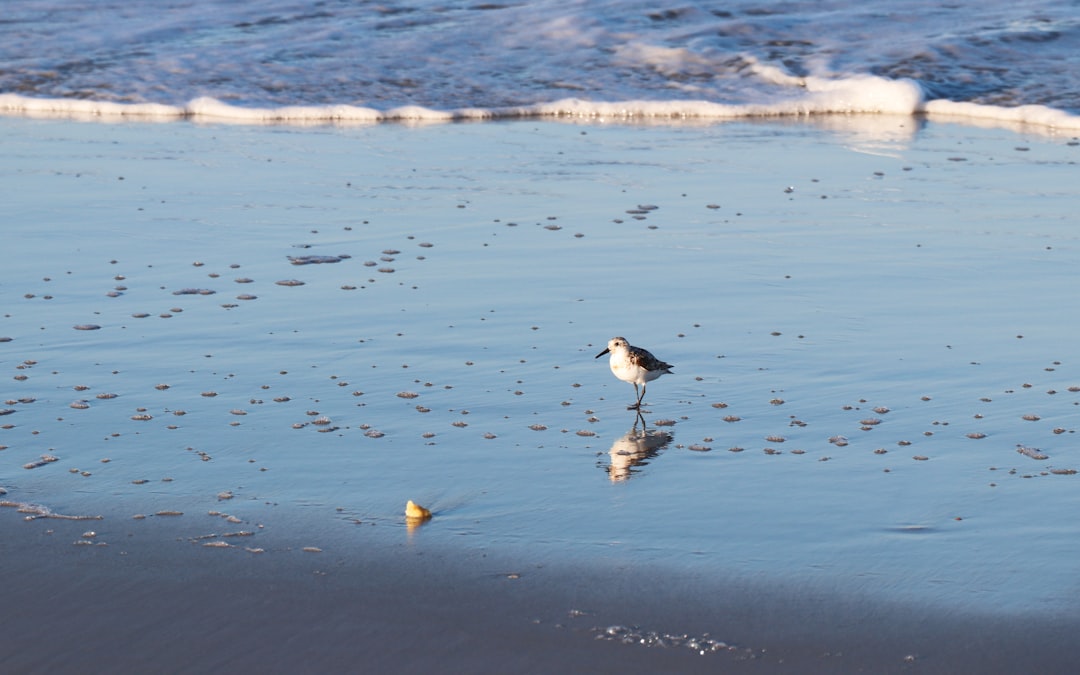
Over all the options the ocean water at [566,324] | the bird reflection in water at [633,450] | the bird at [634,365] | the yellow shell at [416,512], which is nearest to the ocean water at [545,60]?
the ocean water at [566,324]

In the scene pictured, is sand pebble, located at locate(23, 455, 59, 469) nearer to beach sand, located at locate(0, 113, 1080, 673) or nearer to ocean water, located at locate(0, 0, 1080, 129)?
beach sand, located at locate(0, 113, 1080, 673)

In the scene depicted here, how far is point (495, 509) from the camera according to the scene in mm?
5039

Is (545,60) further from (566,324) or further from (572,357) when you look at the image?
(572,357)

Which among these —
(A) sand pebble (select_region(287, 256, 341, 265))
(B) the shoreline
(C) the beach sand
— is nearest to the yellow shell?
(C) the beach sand

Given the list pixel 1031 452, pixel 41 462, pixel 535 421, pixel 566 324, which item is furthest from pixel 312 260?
pixel 1031 452

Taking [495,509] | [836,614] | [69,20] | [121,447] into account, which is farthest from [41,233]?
[69,20]

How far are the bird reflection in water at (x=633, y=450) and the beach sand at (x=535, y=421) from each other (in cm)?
3

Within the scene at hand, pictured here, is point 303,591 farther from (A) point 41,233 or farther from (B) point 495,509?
(A) point 41,233

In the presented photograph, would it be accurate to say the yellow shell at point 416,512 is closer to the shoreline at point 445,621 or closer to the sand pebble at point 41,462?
the shoreline at point 445,621

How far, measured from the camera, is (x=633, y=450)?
573 centimetres

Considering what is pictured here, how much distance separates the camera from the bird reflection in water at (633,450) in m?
5.48

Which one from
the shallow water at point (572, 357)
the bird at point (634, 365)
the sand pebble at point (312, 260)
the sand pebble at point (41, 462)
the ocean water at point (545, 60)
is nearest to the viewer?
the shallow water at point (572, 357)

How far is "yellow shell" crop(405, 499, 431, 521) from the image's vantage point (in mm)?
4926

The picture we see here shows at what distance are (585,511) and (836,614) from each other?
1.14 meters
